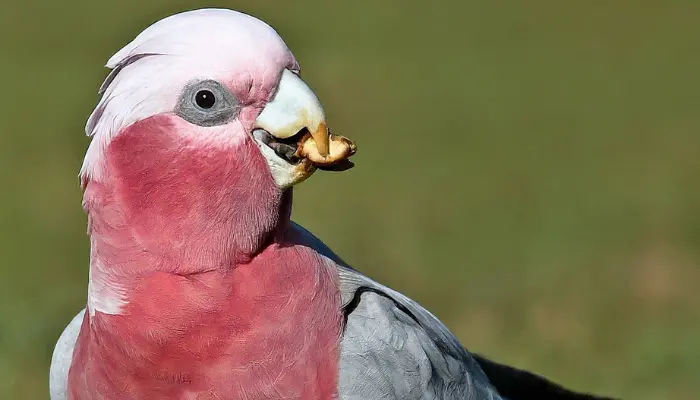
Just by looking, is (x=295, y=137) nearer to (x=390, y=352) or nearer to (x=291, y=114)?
(x=291, y=114)

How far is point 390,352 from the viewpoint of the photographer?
334 cm

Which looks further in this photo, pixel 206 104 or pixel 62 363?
pixel 62 363

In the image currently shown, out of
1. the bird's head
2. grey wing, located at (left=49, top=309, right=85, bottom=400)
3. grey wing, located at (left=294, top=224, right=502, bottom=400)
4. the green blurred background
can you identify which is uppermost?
the bird's head

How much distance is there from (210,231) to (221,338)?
0.33 meters

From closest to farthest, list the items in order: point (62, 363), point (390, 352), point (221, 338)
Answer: point (221, 338), point (390, 352), point (62, 363)

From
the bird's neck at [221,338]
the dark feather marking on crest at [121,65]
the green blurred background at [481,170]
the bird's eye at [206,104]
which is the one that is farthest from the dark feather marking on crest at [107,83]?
the green blurred background at [481,170]

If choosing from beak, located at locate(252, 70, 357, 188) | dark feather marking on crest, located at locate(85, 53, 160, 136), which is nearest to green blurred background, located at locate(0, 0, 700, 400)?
dark feather marking on crest, located at locate(85, 53, 160, 136)

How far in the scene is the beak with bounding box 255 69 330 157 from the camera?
3016 mm

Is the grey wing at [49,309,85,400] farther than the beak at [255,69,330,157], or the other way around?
the grey wing at [49,309,85,400]

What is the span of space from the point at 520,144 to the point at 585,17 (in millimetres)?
6042

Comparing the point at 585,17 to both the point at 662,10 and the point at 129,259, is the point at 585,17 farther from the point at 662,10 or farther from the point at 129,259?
the point at 129,259

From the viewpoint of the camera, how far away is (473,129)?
13.0m

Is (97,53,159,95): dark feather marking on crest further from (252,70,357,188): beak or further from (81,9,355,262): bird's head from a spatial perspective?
(252,70,357,188): beak

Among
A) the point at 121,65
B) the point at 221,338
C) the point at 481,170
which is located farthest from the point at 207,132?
the point at 481,170
